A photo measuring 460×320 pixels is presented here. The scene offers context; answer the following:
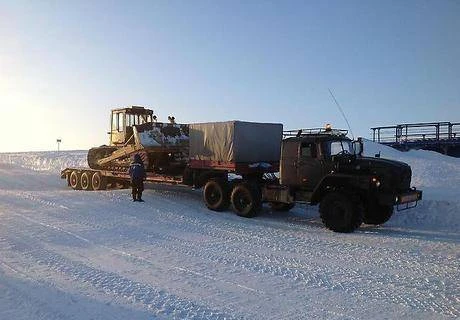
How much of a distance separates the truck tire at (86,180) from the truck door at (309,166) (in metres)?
12.0

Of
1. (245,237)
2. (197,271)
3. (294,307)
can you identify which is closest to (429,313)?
(294,307)

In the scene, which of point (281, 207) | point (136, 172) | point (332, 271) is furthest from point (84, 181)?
point (332, 271)

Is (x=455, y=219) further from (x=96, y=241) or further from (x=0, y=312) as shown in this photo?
(x=0, y=312)

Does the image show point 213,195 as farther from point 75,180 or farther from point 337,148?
point 75,180

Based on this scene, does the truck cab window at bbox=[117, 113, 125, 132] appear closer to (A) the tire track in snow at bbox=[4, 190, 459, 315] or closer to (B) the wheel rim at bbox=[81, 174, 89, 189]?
(B) the wheel rim at bbox=[81, 174, 89, 189]

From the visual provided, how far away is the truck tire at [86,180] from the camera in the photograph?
69.9ft

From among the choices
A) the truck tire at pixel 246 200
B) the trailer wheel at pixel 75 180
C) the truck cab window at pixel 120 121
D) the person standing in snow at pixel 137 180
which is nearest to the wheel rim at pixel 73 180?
the trailer wheel at pixel 75 180

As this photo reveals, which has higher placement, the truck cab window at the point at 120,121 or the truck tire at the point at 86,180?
the truck cab window at the point at 120,121

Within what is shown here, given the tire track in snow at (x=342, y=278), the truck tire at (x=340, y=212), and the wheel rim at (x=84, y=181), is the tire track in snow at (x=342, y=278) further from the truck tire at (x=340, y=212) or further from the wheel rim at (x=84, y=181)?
the wheel rim at (x=84, y=181)

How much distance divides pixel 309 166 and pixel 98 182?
1151 centimetres

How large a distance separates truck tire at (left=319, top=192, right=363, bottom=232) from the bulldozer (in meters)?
7.31

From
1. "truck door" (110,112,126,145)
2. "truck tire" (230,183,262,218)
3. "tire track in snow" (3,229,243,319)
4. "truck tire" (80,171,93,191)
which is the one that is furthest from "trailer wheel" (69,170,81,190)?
"tire track in snow" (3,229,243,319)

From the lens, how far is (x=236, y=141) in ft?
46.5

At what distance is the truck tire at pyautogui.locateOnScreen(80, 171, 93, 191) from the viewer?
69.9 feet
